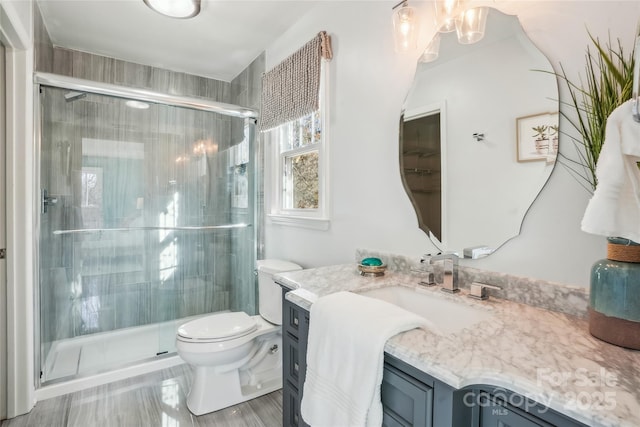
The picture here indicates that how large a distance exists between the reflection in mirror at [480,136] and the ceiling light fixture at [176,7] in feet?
5.10

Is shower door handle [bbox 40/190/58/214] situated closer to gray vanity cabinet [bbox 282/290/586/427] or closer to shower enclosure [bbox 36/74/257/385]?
shower enclosure [bbox 36/74/257/385]

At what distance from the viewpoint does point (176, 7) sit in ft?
6.79

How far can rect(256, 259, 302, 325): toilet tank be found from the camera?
2.14m

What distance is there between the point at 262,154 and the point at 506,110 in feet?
6.80

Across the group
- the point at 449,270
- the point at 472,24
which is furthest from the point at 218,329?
the point at 472,24

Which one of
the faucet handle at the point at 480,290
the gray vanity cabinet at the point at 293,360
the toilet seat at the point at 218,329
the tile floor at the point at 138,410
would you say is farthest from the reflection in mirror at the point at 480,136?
the tile floor at the point at 138,410

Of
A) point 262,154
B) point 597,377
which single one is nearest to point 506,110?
point 597,377

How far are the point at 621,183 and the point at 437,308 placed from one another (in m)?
0.70

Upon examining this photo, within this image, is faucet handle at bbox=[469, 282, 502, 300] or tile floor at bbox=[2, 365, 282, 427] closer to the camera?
faucet handle at bbox=[469, 282, 502, 300]

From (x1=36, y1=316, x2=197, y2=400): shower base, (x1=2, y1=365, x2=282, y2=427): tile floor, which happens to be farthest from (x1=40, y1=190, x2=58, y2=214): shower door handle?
(x1=2, y1=365, x2=282, y2=427): tile floor

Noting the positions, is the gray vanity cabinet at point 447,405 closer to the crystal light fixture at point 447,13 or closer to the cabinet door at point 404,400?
the cabinet door at point 404,400

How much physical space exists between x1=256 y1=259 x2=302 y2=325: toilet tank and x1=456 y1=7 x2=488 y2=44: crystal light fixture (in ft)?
5.27

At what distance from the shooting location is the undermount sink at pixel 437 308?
1112 millimetres

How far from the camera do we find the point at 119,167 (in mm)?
2697
